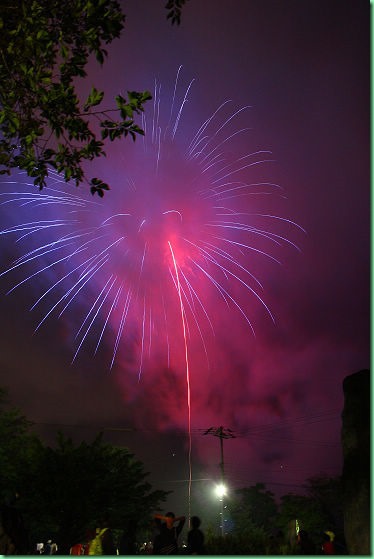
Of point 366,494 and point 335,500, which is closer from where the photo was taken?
point 366,494

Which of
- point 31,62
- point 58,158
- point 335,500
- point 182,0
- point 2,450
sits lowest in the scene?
point 335,500

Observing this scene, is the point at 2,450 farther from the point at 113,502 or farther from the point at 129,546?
the point at 129,546

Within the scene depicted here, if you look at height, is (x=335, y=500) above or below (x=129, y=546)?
below

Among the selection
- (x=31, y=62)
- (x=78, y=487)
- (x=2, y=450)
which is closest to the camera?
(x=31, y=62)

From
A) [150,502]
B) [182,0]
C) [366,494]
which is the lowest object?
[150,502]

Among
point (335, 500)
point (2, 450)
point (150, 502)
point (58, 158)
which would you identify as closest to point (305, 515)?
point (335, 500)

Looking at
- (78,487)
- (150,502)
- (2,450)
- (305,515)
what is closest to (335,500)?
(305,515)

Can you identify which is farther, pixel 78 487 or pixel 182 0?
pixel 78 487

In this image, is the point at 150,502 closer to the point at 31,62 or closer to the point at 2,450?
the point at 2,450

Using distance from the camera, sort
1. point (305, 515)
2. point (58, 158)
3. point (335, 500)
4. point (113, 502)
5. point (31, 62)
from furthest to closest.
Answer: point (335, 500)
point (305, 515)
point (113, 502)
point (58, 158)
point (31, 62)
